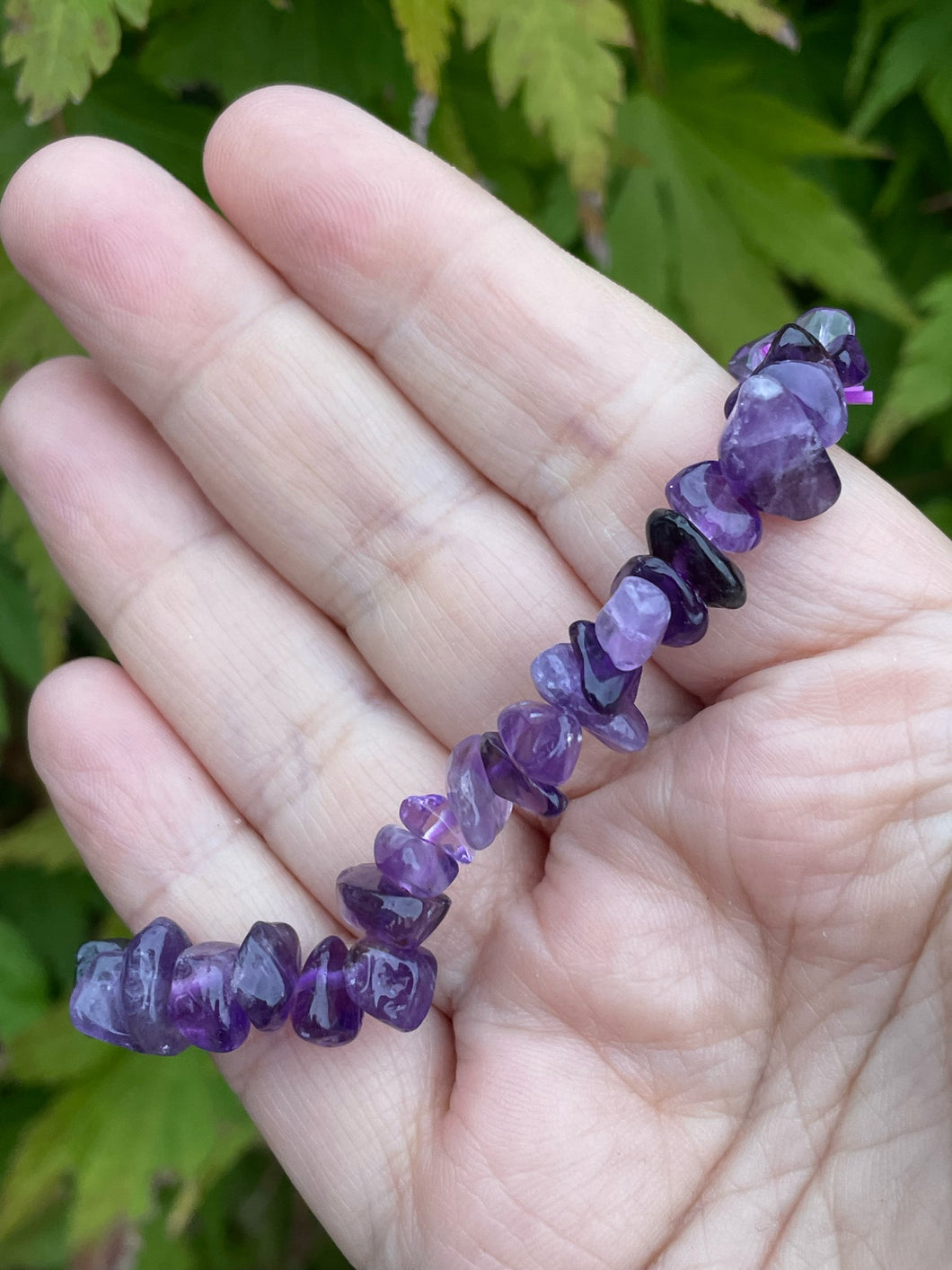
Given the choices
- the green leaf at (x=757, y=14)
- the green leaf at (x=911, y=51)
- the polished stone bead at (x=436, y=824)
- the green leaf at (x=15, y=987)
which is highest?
the green leaf at (x=757, y=14)

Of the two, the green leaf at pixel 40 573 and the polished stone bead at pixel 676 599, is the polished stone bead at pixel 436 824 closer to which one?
the polished stone bead at pixel 676 599

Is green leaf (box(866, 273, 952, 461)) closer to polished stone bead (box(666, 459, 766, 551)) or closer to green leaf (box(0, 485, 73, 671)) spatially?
polished stone bead (box(666, 459, 766, 551))

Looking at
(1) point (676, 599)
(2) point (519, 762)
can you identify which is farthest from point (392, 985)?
(1) point (676, 599)

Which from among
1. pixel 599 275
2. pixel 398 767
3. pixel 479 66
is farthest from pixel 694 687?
pixel 479 66

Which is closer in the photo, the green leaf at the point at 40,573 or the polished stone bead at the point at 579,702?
the polished stone bead at the point at 579,702

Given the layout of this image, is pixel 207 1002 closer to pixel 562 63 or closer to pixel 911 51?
pixel 562 63

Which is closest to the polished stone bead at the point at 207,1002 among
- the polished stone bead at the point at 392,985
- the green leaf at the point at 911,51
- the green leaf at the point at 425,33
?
the polished stone bead at the point at 392,985
